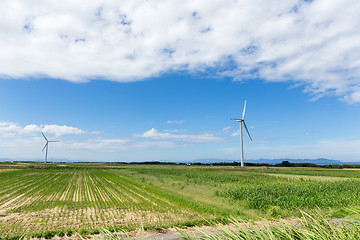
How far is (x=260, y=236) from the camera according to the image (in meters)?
1.99

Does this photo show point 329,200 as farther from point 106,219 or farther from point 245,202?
point 106,219

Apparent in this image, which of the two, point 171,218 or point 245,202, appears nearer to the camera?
point 171,218

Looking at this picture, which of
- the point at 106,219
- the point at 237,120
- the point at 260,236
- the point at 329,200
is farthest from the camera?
the point at 237,120

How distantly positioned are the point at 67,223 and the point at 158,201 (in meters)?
8.18

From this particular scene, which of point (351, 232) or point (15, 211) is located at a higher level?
point (351, 232)

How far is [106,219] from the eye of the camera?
13.6 meters

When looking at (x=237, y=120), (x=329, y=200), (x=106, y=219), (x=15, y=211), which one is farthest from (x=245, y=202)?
(x=237, y=120)

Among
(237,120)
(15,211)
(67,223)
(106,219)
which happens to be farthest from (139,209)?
(237,120)

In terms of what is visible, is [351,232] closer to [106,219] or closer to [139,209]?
[106,219]

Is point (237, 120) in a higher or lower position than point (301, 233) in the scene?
higher

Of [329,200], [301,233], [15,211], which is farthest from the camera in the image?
[329,200]

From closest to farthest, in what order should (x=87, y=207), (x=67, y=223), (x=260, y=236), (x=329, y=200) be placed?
(x=260, y=236) < (x=67, y=223) < (x=87, y=207) < (x=329, y=200)

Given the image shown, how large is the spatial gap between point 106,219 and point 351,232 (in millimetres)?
13753

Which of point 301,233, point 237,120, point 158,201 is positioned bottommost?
point 158,201
